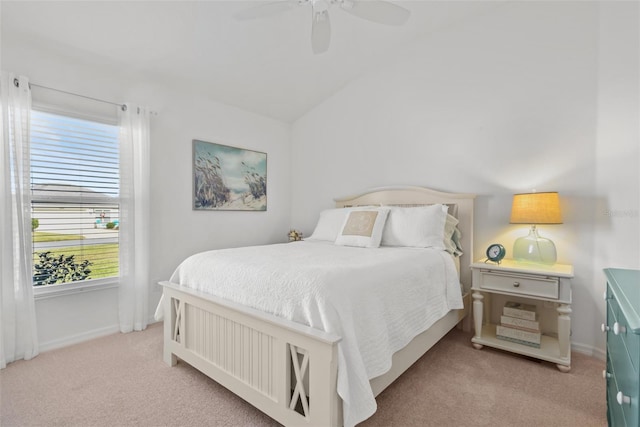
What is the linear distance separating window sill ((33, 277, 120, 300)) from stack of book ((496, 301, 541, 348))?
10.6 ft

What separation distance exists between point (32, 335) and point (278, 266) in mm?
2021

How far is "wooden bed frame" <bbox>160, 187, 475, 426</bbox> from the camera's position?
1.32m

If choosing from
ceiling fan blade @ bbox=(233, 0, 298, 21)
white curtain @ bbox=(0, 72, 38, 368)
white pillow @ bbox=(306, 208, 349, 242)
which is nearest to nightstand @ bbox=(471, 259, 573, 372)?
white pillow @ bbox=(306, 208, 349, 242)

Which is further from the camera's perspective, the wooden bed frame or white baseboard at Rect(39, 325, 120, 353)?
white baseboard at Rect(39, 325, 120, 353)

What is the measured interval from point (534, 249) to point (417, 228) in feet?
2.92

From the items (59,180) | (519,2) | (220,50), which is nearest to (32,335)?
(59,180)

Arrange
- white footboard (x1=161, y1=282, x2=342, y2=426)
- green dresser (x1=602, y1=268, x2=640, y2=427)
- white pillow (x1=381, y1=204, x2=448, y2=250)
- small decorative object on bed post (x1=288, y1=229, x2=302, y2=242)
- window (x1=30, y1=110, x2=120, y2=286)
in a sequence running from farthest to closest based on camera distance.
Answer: small decorative object on bed post (x1=288, y1=229, x2=302, y2=242)
white pillow (x1=381, y1=204, x2=448, y2=250)
window (x1=30, y1=110, x2=120, y2=286)
white footboard (x1=161, y1=282, x2=342, y2=426)
green dresser (x1=602, y1=268, x2=640, y2=427)

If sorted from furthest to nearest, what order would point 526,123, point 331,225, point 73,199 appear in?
point 331,225 → point 526,123 → point 73,199

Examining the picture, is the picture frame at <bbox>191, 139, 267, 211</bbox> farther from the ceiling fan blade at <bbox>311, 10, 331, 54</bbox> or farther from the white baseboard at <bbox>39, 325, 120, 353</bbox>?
the ceiling fan blade at <bbox>311, 10, 331, 54</bbox>

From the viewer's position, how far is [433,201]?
3.10 metres

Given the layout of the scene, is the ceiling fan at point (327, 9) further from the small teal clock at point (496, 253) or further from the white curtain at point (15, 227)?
the small teal clock at point (496, 253)

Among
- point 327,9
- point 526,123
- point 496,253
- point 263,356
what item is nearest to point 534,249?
point 496,253

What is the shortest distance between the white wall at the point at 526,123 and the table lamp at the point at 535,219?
0.57 feet

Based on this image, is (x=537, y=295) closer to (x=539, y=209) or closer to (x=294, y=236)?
(x=539, y=209)
